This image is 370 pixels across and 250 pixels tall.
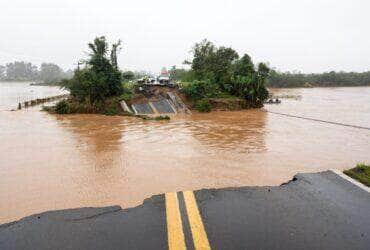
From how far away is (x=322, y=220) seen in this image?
15.8 feet

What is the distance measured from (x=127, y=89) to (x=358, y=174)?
26555 millimetres

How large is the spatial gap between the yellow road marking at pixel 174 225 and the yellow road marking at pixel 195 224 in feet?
0.54

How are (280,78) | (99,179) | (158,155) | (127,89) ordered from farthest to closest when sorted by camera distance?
(280,78)
(127,89)
(158,155)
(99,179)

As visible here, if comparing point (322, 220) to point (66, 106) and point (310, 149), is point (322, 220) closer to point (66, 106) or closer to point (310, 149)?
point (310, 149)

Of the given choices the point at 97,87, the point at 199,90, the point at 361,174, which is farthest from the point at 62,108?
the point at 361,174

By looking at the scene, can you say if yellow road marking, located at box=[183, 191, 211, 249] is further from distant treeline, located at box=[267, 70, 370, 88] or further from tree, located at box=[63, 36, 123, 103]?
distant treeline, located at box=[267, 70, 370, 88]

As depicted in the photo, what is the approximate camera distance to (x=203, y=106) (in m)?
28.5

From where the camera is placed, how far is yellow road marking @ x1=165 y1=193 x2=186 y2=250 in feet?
13.5

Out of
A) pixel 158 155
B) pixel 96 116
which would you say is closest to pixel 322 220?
pixel 158 155

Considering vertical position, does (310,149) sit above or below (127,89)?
below

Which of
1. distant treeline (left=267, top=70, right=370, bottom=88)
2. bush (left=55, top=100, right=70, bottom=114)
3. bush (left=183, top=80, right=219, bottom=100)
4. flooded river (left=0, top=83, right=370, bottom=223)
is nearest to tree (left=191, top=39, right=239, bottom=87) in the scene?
bush (left=183, top=80, right=219, bottom=100)

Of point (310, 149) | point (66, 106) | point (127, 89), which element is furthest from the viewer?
point (127, 89)

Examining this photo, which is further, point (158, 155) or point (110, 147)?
point (110, 147)

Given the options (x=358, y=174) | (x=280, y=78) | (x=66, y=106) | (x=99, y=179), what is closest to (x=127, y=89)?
(x=66, y=106)
